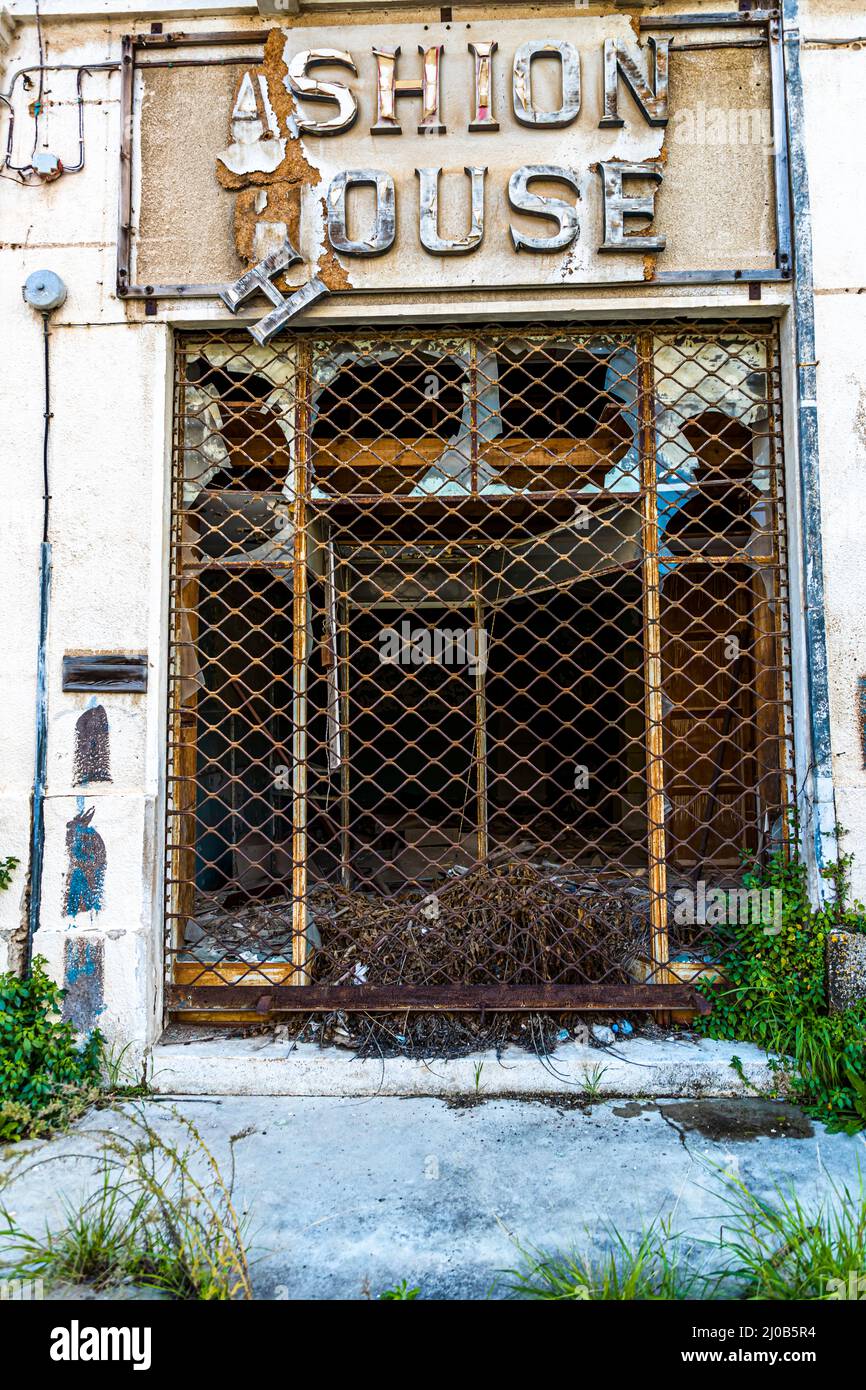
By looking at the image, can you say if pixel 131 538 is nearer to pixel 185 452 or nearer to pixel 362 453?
pixel 185 452

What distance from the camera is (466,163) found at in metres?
3.76

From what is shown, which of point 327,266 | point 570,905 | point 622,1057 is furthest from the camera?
point 570,905

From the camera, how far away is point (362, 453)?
416cm

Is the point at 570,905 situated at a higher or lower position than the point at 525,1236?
higher

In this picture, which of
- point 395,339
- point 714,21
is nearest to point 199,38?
point 395,339

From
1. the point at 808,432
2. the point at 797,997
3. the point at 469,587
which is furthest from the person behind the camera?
the point at 469,587

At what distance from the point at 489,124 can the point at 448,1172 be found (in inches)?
175

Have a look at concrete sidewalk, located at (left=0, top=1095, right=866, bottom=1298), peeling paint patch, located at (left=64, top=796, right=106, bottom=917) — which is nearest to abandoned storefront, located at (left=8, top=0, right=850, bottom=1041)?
peeling paint patch, located at (left=64, top=796, right=106, bottom=917)

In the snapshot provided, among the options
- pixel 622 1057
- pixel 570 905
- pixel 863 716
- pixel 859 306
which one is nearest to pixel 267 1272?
pixel 622 1057

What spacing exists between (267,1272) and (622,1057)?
173cm

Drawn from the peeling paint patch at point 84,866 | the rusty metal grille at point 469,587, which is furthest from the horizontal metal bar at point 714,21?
the peeling paint patch at point 84,866

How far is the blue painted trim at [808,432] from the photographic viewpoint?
3605 millimetres

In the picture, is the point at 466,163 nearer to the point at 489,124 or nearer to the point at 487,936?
the point at 489,124
